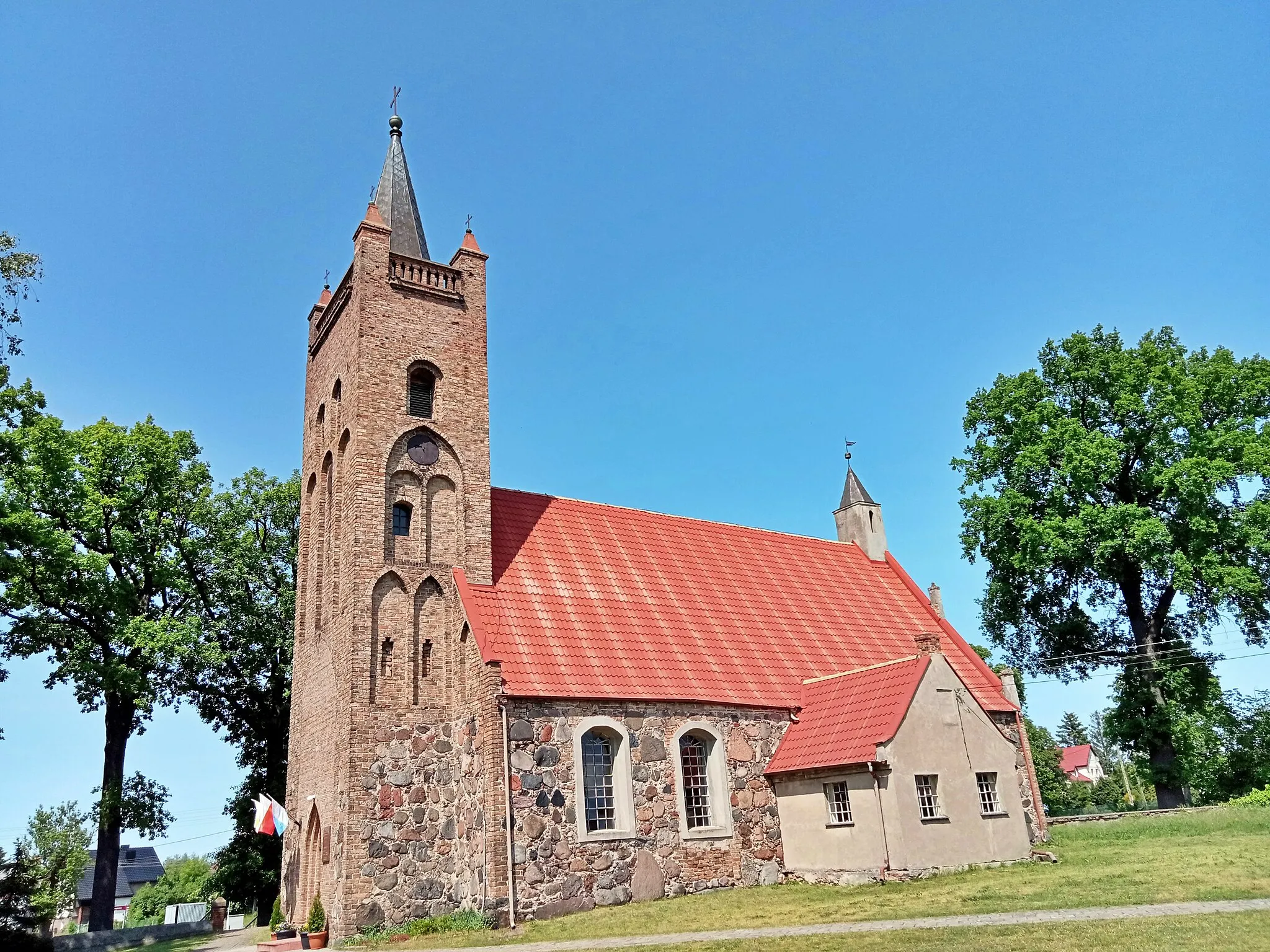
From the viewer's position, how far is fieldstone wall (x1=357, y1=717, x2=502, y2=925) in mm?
17859

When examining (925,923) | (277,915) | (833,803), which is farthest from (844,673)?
(277,915)

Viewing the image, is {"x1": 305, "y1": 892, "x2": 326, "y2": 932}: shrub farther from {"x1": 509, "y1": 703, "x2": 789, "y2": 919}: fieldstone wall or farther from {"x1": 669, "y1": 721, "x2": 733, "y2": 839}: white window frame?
{"x1": 669, "y1": 721, "x2": 733, "y2": 839}: white window frame

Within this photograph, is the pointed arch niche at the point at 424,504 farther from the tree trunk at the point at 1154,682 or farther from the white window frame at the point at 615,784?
the tree trunk at the point at 1154,682

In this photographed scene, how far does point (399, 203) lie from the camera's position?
81.1 ft

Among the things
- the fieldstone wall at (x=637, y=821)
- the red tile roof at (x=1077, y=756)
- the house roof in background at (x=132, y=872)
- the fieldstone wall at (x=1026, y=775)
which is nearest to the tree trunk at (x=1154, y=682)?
the fieldstone wall at (x=1026, y=775)

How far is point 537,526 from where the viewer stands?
24.1 metres

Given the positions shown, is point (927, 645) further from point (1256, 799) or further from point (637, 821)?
point (1256, 799)

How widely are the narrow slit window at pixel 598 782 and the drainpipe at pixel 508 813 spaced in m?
1.67

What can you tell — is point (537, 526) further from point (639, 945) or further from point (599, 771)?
point (639, 945)

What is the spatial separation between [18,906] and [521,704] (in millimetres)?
8557

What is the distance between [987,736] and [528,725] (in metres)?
10.2

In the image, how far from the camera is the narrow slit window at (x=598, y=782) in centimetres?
1895

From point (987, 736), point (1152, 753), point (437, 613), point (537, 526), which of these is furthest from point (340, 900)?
point (1152, 753)

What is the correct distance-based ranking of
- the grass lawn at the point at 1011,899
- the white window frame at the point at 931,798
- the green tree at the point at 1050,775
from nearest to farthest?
the grass lawn at the point at 1011,899
the white window frame at the point at 931,798
the green tree at the point at 1050,775
